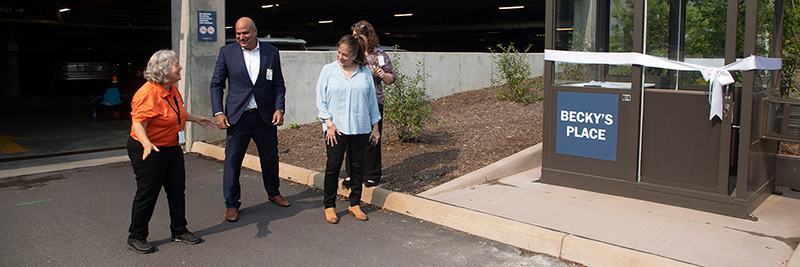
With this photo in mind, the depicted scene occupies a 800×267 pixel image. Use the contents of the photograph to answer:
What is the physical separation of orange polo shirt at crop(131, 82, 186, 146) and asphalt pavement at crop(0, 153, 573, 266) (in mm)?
895

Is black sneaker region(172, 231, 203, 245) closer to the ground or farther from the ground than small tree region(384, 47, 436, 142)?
closer to the ground

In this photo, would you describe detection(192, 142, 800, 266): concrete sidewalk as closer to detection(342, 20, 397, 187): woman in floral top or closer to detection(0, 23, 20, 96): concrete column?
detection(342, 20, 397, 187): woman in floral top

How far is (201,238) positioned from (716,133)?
14.7 feet

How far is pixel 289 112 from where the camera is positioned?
1061 cm

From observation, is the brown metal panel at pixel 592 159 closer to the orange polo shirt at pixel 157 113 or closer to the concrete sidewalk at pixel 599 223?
the concrete sidewalk at pixel 599 223

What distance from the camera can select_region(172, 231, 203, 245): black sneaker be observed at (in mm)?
4875

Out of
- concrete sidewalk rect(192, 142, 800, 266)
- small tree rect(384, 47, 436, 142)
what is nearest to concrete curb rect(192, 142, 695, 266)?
concrete sidewalk rect(192, 142, 800, 266)

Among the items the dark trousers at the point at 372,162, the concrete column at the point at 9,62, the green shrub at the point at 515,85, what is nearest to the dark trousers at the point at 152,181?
the dark trousers at the point at 372,162

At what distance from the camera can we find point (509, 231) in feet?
16.3

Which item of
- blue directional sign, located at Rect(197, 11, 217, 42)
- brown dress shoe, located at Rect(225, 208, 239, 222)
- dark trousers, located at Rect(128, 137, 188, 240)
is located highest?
blue directional sign, located at Rect(197, 11, 217, 42)

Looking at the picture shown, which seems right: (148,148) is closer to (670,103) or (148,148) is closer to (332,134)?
(332,134)

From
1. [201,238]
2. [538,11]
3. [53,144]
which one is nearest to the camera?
[201,238]

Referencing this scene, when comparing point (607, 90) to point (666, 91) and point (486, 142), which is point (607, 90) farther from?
point (486, 142)

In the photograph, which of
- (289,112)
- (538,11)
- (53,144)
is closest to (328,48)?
(289,112)
